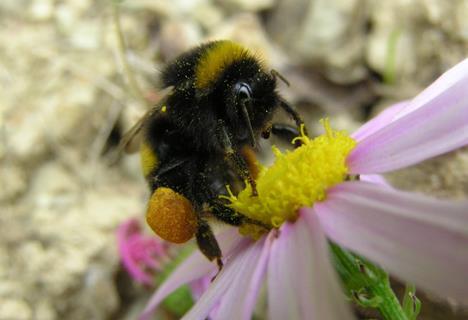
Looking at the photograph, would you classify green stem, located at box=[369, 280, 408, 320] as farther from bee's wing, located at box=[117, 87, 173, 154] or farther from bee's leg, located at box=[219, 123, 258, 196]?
bee's wing, located at box=[117, 87, 173, 154]

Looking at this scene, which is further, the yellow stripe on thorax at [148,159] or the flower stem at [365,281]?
the yellow stripe on thorax at [148,159]

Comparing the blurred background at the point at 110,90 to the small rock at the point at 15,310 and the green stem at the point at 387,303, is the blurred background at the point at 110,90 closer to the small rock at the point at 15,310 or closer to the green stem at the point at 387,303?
the small rock at the point at 15,310

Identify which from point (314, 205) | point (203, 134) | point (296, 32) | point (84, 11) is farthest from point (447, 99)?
point (84, 11)

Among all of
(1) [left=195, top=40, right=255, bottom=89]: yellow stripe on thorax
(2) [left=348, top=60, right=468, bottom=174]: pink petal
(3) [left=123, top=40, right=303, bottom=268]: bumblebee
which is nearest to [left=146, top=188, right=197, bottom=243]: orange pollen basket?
(3) [left=123, top=40, right=303, bottom=268]: bumblebee

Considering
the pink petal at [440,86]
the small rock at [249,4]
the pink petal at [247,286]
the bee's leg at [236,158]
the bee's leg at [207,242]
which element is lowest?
the pink petal at [247,286]

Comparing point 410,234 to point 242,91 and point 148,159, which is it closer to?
point 242,91

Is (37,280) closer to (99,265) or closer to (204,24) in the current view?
(99,265)

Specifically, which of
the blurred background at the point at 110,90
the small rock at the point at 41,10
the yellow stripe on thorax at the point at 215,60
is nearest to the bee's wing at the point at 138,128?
the yellow stripe on thorax at the point at 215,60
